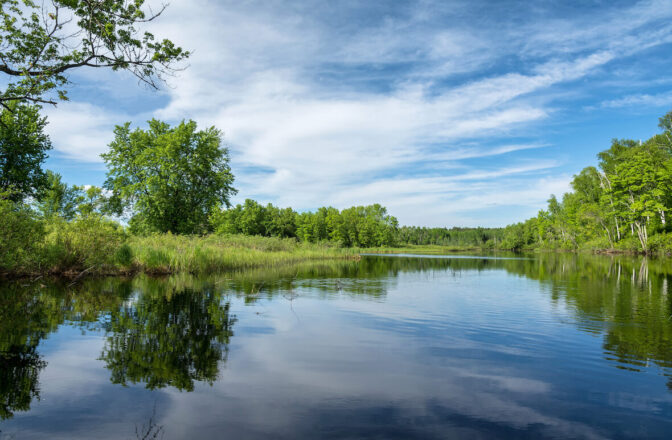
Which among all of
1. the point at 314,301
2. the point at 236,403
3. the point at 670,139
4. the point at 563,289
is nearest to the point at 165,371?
the point at 236,403

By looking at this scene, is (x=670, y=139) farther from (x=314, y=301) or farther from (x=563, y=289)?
(x=314, y=301)

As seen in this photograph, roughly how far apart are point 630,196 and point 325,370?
238 ft

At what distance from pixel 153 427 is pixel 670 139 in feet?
275

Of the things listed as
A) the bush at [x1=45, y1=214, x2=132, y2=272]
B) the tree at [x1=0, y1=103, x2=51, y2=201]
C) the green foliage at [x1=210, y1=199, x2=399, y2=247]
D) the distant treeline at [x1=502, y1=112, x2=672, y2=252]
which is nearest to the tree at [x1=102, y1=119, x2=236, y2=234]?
the tree at [x1=0, y1=103, x2=51, y2=201]

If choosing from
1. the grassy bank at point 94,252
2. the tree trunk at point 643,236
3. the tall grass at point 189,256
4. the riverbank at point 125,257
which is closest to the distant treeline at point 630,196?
the tree trunk at point 643,236

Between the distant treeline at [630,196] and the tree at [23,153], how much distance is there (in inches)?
3015

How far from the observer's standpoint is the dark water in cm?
488

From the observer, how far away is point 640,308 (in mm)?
13234

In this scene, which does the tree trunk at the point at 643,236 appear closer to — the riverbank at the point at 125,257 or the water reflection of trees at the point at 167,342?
the riverbank at the point at 125,257

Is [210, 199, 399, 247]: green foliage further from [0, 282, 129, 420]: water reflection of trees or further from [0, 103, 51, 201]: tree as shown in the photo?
[0, 282, 129, 420]: water reflection of trees

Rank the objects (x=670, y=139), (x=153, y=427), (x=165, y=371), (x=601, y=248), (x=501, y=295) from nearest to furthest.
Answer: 1. (x=153, y=427)
2. (x=165, y=371)
3. (x=501, y=295)
4. (x=670, y=139)
5. (x=601, y=248)

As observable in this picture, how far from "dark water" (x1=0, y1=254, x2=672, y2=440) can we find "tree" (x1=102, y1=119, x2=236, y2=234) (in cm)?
2449

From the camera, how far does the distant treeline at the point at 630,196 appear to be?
56.4 meters

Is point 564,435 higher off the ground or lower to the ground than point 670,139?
lower
